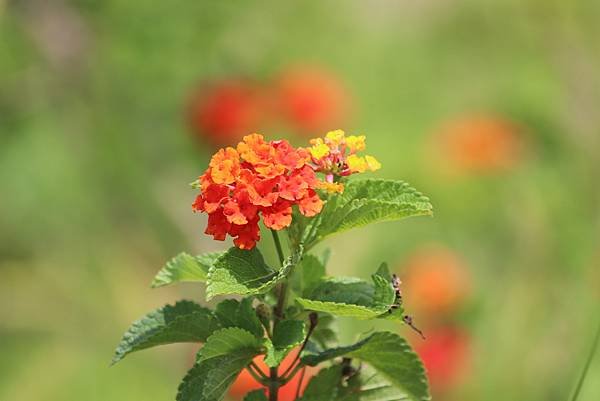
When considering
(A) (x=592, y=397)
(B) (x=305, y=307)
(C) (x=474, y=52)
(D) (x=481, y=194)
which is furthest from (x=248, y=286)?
(C) (x=474, y=52)

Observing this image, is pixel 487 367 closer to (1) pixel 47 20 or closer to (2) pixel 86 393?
(2) pixel 86 393

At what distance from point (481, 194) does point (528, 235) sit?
406mm

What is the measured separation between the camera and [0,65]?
3.98m

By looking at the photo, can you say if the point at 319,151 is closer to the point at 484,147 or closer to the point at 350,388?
the point at 350,388

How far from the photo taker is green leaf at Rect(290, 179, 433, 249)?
1.10 m

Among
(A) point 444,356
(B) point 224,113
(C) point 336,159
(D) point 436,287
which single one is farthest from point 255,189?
(B) point 224,113

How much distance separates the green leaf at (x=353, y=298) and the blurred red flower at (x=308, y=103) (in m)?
2.67

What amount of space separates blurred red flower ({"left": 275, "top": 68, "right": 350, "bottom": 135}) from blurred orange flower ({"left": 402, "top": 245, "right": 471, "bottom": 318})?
2.98 feet

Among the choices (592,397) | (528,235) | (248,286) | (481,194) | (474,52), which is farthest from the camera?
(474,52)

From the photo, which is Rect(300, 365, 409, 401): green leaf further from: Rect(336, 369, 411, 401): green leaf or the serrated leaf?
the serrated leaf

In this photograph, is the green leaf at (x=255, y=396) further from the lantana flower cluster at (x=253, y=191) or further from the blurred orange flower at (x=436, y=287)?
the blurred orange flower at (x=436, y=287)

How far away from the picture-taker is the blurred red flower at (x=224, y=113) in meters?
3.65

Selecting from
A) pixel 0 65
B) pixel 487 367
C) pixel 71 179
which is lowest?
pixel 487 367

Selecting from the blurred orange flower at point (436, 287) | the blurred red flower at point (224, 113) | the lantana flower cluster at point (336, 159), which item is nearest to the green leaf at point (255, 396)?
the lantana flower cluster at point (336, 159)
